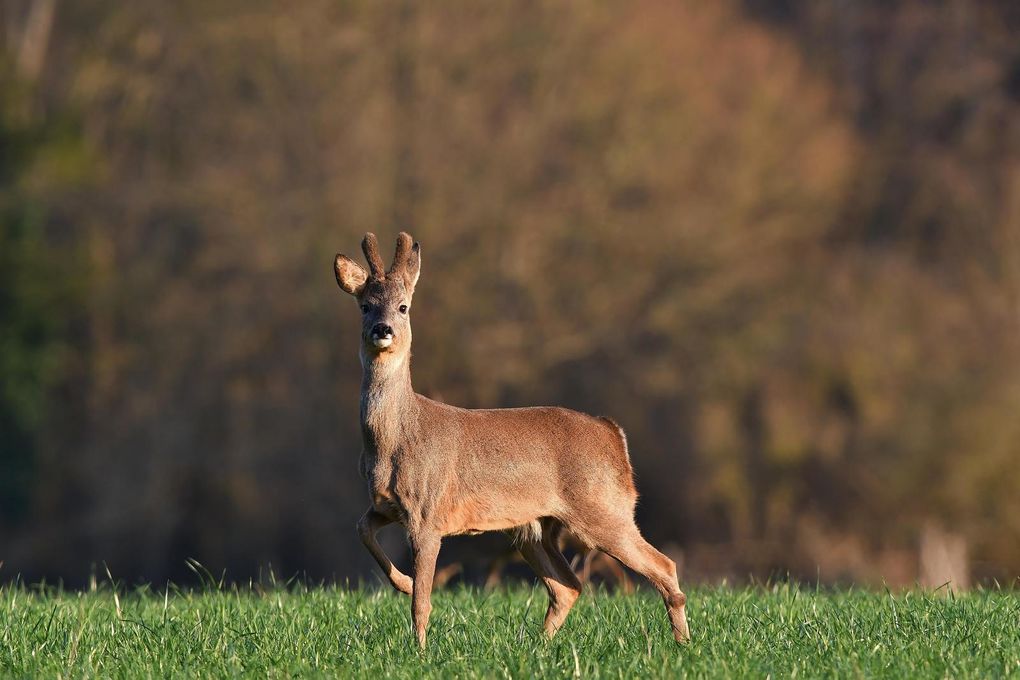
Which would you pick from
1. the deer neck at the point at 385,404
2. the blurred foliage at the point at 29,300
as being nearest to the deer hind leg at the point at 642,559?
the deer neck at the point at 385,404

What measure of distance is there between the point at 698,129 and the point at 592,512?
2120 cm

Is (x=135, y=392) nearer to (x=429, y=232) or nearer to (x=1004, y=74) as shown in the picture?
(x=429, y=232)

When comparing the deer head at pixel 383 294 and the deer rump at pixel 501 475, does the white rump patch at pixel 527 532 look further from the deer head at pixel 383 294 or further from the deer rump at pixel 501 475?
the deer head at pixel 383 294

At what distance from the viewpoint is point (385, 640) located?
7.78 m

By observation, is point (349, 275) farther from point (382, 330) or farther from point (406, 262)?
point (382, 330)

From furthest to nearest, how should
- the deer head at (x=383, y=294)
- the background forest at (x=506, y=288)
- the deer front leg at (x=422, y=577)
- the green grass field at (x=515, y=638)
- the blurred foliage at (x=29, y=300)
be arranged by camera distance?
the blurred foliage at (x=29, y=300) < the background forest at (x=506, y=288) < the deer head at (x=383, y=294) < the deer front leg at (x=422, y=577) < the green grass field at (x=515, y=638)

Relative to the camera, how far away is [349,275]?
8.15 meters

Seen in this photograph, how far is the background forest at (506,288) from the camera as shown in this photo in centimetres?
2712

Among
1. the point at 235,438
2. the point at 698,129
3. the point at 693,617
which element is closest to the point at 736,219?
the point at 698,129

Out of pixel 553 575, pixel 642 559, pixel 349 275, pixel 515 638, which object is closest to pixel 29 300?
pixel 349 275

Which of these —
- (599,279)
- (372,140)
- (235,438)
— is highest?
(372,140)

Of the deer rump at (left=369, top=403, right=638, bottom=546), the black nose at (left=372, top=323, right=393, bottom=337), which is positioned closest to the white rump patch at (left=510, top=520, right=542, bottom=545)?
the deer rump at (left=369, top=403, right=638, bottom=546)

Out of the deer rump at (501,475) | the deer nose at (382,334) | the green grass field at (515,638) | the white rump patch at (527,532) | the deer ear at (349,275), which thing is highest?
the deer ear at (349,275)

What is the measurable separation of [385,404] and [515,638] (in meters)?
1.09
